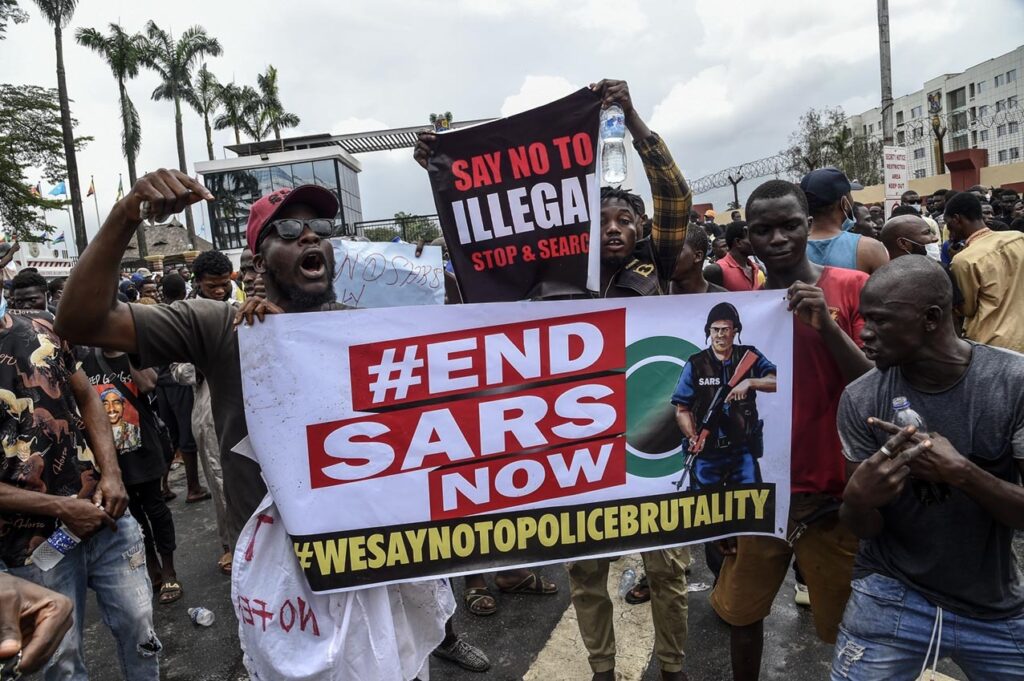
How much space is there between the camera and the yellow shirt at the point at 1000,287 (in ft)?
13.6

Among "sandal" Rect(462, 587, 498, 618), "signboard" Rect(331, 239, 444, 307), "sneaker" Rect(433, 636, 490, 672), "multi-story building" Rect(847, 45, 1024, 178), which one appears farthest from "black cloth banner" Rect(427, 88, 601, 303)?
"multi-story building" Rect(847, 45, 1024, 178)

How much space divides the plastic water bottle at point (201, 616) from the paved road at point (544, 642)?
0.04 metres

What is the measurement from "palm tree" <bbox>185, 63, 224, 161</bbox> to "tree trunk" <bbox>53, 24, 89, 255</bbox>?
456 inches

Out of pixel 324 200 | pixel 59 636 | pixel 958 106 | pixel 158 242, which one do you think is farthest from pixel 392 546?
pixel 958 106

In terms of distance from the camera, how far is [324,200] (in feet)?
7.54

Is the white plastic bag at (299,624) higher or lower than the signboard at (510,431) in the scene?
lower

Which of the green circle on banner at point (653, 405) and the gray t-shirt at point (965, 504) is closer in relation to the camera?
the gray t-shirt at point (965, 504)

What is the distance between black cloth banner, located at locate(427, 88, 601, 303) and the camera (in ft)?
8.89

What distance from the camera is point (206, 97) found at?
1603 inches

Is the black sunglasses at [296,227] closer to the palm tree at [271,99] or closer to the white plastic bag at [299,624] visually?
the white plastic bag at [299,624]

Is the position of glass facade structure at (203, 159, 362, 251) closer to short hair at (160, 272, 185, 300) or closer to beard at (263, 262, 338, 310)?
short hair at (160, 272, 185, 300)

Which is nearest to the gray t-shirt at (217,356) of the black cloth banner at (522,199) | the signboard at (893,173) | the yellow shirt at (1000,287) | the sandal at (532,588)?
the black cloth banner at (522,199)

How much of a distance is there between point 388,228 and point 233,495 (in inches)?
1125

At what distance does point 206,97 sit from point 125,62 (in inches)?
300
